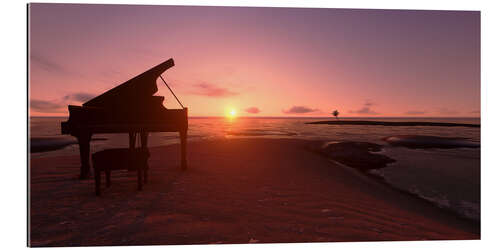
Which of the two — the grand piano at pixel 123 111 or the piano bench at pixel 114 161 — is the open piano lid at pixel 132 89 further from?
the piano bench at pixel 114 161

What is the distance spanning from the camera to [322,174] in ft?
22.9

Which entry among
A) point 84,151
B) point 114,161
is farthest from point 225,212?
point 84,151

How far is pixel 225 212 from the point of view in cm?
399

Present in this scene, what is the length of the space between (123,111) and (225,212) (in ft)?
11.2

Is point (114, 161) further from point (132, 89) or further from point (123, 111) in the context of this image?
point (132, 89)

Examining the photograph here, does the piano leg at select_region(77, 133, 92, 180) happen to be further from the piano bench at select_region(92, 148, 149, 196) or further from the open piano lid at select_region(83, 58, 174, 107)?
the piano bench at select_region(92, 148, 149, 196)

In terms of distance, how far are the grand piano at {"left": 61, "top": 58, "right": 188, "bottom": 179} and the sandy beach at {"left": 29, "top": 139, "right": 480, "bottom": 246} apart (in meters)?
1.40

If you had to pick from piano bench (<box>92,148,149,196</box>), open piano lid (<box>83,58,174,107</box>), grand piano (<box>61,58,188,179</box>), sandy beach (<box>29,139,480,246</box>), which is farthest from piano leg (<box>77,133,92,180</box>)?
piano bench (<box>92,148,149,196</box>)

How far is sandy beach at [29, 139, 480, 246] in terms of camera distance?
11.2 feet

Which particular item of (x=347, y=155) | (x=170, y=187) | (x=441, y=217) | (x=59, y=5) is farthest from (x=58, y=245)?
(x=347, y=155)

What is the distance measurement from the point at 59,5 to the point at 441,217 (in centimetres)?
978

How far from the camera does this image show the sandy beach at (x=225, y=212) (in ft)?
11.2

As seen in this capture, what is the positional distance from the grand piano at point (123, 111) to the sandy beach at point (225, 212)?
1398 mm

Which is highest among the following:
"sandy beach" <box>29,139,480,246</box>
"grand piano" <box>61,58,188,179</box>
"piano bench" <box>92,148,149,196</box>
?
"grand piano" <box>61,58,188,179</box>
